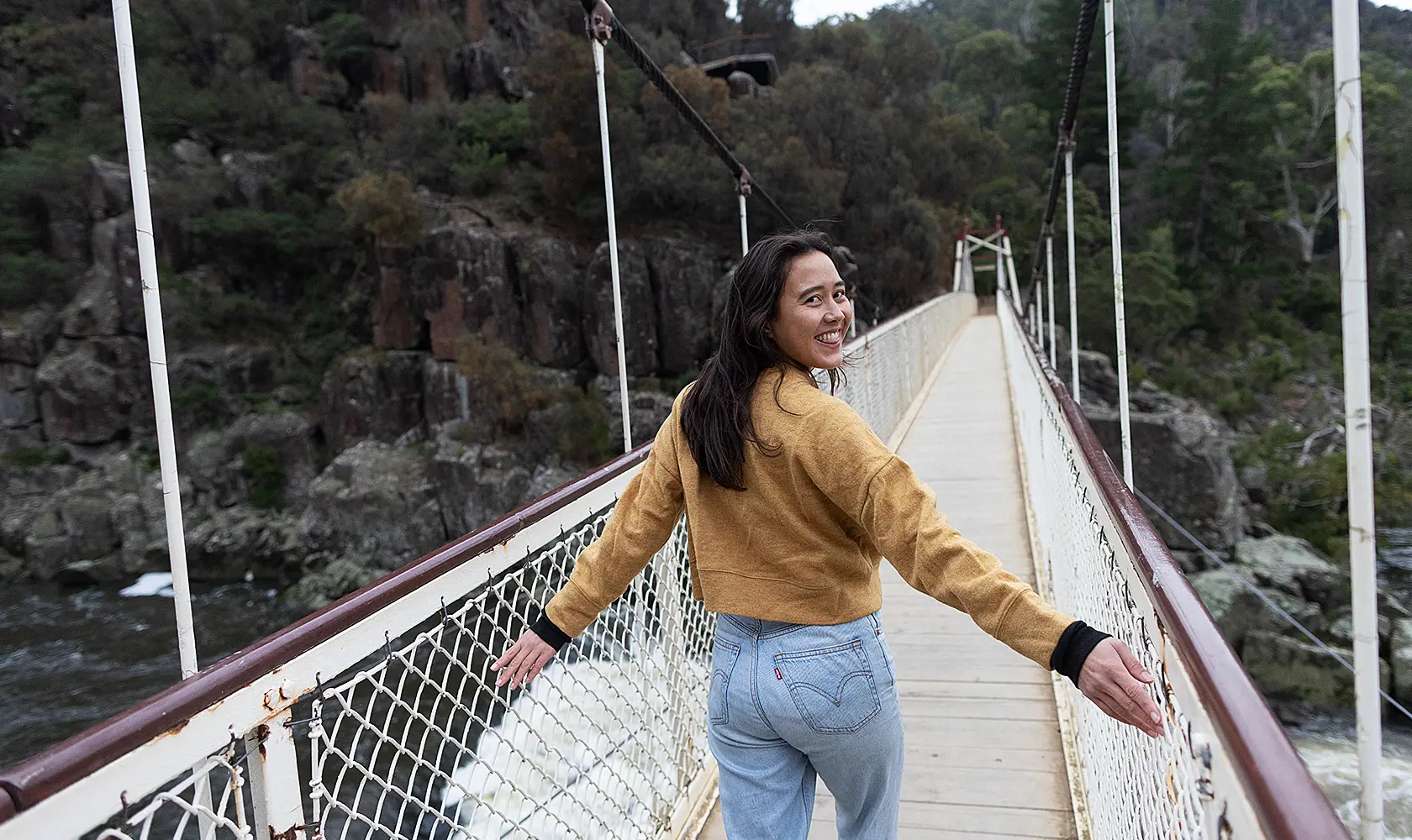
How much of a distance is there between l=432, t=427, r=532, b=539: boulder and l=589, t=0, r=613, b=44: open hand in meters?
14.1

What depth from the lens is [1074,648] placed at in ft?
2.72

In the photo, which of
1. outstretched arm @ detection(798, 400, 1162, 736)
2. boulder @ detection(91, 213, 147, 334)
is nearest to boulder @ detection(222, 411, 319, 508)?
boulder @ detection(91, 213, 147, 334)

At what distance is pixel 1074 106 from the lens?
13.2 ft

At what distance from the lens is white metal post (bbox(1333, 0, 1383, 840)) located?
67cm

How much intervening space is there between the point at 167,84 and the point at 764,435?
27923mm

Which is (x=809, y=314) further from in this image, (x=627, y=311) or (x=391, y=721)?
(x=627, y=311)

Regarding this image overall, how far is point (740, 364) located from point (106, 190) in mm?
24880

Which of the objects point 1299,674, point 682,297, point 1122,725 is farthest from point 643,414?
point 1122,725

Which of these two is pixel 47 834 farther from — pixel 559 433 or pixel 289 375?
pixel 289 375

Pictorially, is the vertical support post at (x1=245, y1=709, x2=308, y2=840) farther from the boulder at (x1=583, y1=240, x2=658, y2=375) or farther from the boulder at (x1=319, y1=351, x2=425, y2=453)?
the boulder at (x1=319, y1=351, x2=425, y2=453)

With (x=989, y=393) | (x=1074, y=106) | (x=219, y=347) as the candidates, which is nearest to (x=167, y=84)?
(x=219, y=347)

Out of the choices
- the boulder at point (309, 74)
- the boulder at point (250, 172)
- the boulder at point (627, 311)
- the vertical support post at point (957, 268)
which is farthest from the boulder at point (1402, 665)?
the boulder at point (309, 74)

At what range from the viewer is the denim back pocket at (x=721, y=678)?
3.64 ft

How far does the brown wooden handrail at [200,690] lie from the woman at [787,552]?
0.59 ft
